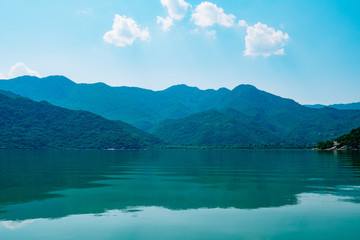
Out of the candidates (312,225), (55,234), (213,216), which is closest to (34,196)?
(55,234)

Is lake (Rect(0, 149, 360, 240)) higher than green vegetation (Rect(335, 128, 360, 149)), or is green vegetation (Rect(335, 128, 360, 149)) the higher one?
green vegetation (Rect(335, 128, 360, 149))

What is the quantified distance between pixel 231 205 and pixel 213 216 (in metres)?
4.22

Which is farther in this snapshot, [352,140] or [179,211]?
[352,140]

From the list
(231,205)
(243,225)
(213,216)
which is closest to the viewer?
(243,225)

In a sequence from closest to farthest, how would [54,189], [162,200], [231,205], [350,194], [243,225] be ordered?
[243,225] → [231,205] → [162,200] → [350,194] → [54,189]

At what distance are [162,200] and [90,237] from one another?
37.4 feet

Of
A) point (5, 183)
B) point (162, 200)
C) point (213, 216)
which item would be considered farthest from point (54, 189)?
point (213, 216)

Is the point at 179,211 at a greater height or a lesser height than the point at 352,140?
lesser

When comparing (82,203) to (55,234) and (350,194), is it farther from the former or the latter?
(350,194)

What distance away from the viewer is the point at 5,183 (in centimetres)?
3925

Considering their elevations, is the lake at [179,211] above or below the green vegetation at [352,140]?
below

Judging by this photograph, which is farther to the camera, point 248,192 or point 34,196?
point 248,192

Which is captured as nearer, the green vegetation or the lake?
the lake

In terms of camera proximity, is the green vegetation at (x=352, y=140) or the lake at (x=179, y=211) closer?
the lake at (x=179, y=211)
